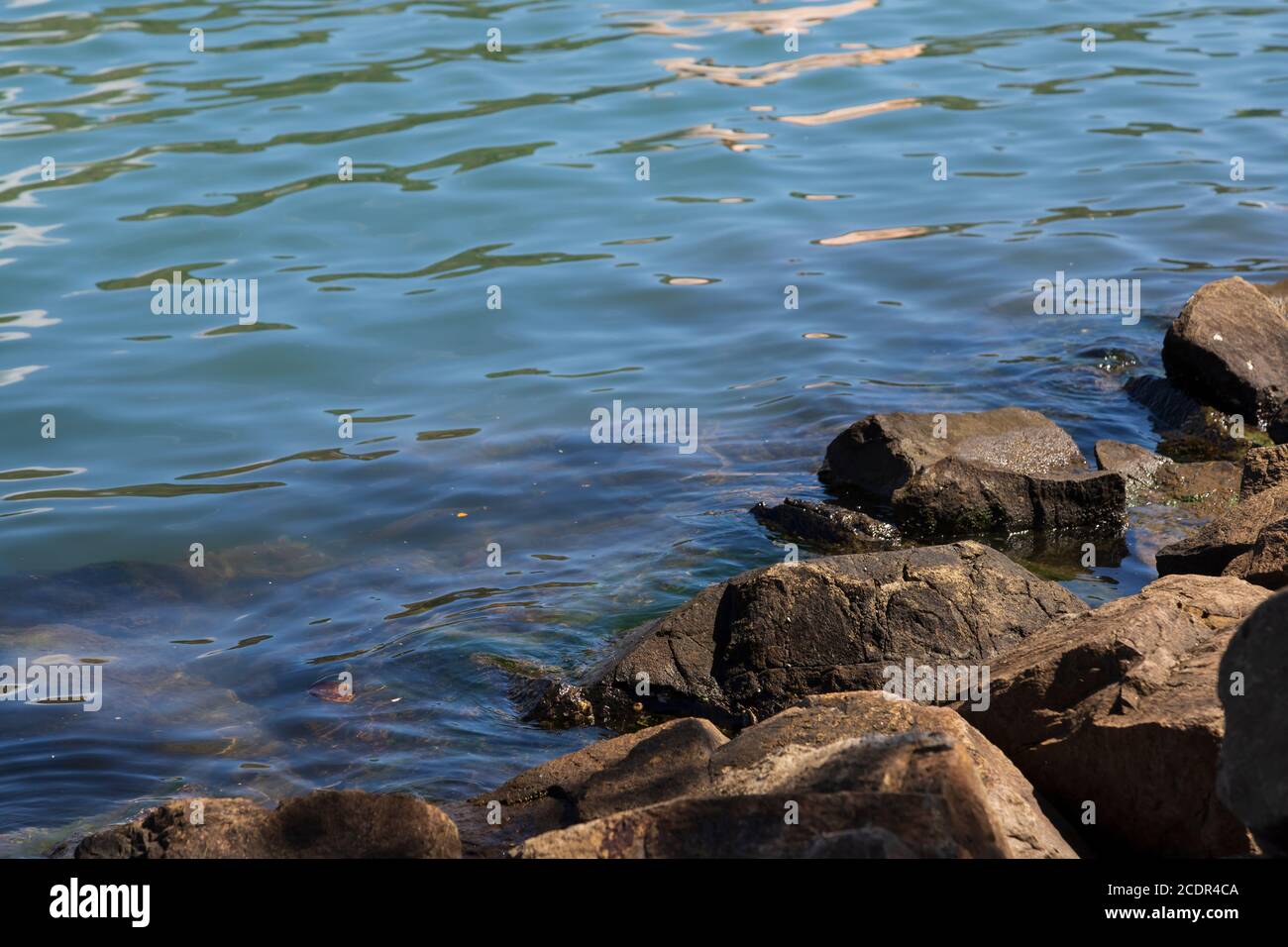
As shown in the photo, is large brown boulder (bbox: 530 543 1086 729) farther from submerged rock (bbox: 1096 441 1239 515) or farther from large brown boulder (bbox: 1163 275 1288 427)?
large brown boulder (bbox: 1163 275 1288 427)

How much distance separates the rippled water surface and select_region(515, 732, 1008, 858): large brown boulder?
7.05ft

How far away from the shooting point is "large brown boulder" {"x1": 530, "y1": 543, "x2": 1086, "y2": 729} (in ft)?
20.3

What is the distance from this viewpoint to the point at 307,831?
442 centimetres

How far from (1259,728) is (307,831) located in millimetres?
2687

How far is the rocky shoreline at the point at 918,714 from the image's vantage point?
3.80m

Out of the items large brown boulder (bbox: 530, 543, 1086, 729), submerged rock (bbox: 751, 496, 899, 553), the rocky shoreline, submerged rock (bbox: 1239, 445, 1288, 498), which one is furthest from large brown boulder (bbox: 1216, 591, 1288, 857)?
submerged rock (bbox: 751, 496, 899, 553)

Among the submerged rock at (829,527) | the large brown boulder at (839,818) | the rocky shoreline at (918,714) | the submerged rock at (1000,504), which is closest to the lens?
the large brown boulder at (839,818)

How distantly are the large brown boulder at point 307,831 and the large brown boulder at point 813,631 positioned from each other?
2033 millimetres

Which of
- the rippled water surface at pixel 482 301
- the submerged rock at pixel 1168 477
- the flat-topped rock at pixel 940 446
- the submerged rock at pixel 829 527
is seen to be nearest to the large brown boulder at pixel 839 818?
the rippled water surface at pixel 482 301

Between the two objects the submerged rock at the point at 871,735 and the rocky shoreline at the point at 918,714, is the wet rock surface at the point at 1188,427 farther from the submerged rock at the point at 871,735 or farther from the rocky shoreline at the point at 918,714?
the submerged rock at the point at 871,735

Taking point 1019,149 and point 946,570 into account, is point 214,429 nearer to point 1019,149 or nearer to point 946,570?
point 946,570
